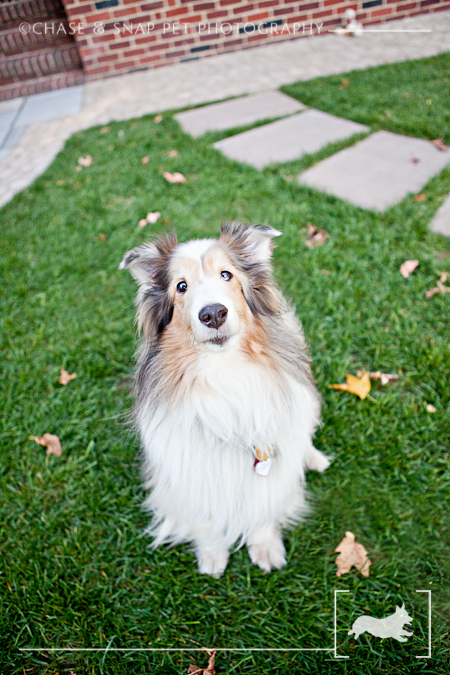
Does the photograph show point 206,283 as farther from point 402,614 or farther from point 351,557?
point 402,614

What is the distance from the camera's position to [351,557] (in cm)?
206

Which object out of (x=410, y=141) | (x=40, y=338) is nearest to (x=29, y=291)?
(x=40, y=338)

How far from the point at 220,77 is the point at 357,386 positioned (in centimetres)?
600

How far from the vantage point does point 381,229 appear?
11.8 ft

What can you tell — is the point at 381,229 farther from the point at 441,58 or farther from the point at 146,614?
the point at 441,58

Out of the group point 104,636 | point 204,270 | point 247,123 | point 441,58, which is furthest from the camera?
point 441,58

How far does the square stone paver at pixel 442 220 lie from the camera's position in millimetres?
3471

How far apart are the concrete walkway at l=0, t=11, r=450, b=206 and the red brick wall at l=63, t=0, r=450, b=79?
172 mm

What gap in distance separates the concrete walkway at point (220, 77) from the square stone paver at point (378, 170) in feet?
8.24

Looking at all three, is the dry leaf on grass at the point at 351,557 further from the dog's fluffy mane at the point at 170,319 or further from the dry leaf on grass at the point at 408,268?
the dry leaf on grass at the point at 408,268

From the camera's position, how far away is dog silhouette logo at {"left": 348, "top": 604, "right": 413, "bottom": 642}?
6.05 feet

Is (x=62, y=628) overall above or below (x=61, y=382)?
below

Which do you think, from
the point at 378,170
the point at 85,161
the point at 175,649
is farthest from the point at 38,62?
the point at 175,649

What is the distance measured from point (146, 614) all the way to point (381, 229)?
10.6 ft
